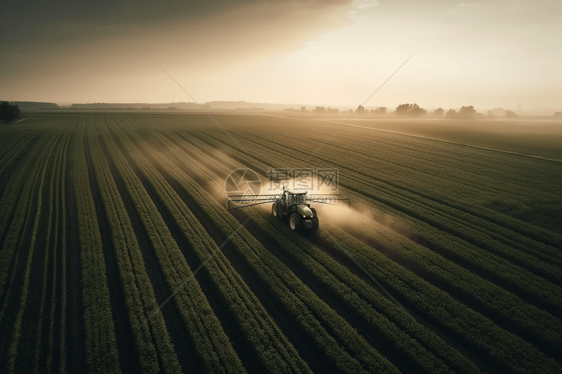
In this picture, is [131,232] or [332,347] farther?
[131,232]

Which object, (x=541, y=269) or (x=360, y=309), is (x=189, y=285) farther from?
(x=541, y=269)

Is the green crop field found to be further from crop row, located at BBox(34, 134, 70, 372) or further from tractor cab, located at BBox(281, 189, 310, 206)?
tractor cab, located at BBox(281, 189, 310, 206)

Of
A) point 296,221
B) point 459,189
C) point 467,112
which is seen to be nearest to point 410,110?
point 467,112

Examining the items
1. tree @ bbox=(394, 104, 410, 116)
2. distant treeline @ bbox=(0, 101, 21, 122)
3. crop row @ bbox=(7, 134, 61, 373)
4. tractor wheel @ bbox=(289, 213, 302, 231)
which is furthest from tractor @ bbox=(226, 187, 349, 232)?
tree @ bbox=(394, 104, 410, 116)

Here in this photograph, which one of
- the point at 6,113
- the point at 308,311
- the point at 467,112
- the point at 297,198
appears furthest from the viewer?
the point at 467,112

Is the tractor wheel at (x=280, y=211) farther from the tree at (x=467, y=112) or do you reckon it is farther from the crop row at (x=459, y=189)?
the tree at (x=467, y=112)

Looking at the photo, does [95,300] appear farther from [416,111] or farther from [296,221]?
[416,111]

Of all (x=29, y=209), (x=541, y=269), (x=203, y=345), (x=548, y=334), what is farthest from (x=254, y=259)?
(x=29, y=209)
